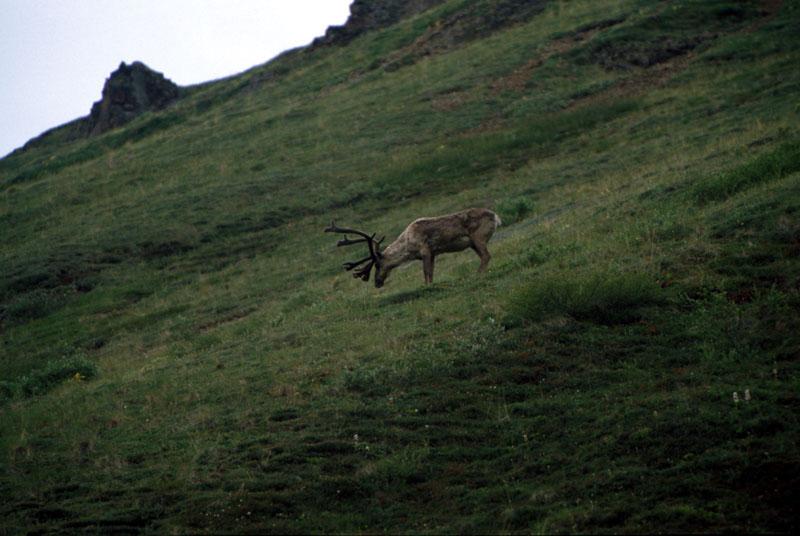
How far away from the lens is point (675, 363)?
8.12 m

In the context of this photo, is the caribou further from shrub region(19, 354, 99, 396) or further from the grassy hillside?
shrub region(19, 354, 99, 396)

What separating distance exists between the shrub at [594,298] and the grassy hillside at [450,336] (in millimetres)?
42

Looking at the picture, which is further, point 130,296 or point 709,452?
point 130,296

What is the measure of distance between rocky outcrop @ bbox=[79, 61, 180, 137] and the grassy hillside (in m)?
33.2

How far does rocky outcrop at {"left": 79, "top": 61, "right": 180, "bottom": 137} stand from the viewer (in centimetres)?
6481

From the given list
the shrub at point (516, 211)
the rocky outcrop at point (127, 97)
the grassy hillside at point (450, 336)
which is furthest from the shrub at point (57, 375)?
the rocky outcrop at point (127, 97)

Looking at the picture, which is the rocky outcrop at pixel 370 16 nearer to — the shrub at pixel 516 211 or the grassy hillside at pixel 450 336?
the grassy hillside at pixel 450 336

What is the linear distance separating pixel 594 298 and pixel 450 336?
2.29 meters

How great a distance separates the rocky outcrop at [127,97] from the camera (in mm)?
64812

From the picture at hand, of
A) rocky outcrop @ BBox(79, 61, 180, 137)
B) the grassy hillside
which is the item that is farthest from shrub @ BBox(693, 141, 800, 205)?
rocky outcrop @ BBox(79, 61, 180, 137)

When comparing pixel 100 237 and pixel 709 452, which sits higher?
pixel 100 237

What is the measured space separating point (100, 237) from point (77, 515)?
2327 centimetres

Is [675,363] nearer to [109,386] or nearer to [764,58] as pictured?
[109,386]

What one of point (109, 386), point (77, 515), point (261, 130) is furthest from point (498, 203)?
point (261, 130)
